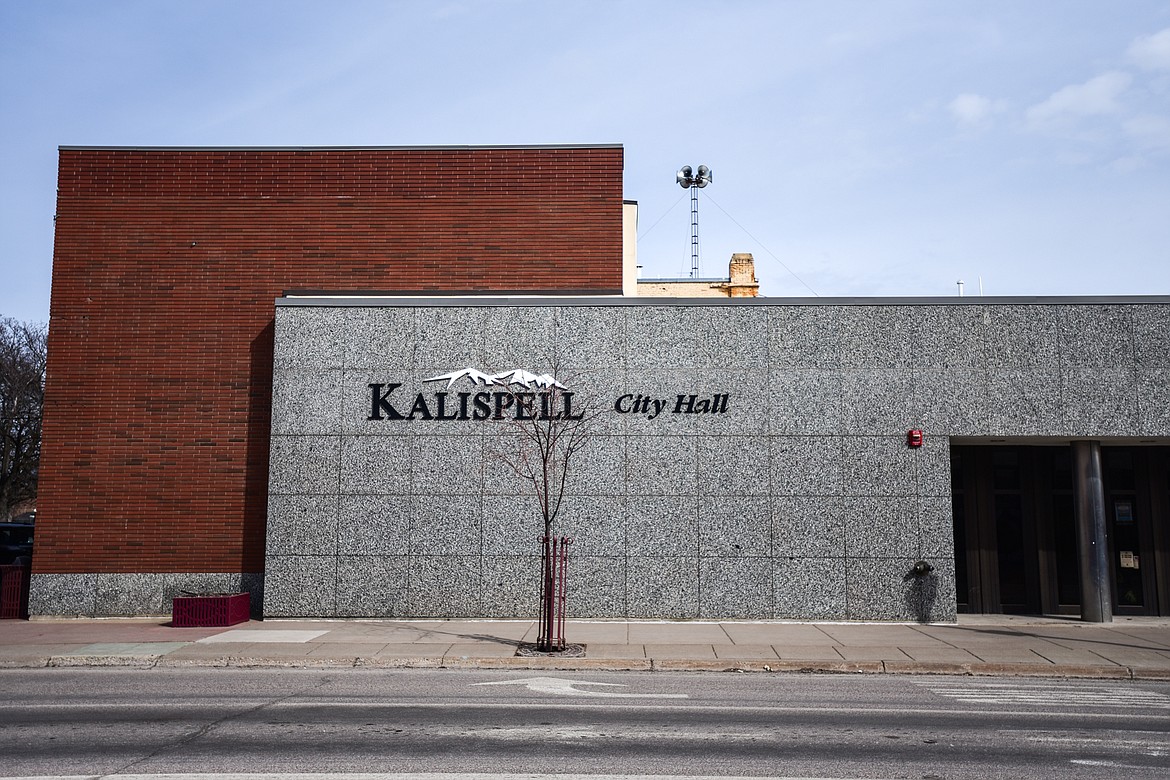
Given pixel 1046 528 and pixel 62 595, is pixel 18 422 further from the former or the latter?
pixel 1046 528

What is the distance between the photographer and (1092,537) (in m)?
17.2

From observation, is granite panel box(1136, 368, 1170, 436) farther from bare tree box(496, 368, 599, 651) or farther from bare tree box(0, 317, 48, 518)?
bare tree box(0, 317, 48, 518)

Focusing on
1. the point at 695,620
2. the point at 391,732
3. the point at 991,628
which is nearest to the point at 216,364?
the point at 695,620

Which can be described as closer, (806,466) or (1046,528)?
(806,466)

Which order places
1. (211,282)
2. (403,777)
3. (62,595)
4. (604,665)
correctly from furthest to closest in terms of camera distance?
1. (211,282)
2. (62,595)
3. (604,665)
4. (403,777)

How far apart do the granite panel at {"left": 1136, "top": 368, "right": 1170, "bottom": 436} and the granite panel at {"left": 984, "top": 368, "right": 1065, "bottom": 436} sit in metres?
1.42

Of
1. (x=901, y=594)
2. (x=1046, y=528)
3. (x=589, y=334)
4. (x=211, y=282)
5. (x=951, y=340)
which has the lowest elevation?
(x=901, y=594)

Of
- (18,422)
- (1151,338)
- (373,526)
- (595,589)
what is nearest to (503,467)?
(373,526)

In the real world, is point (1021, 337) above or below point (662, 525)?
above

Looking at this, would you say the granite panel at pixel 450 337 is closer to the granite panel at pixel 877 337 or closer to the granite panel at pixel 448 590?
the granite panel at pixel 448 590

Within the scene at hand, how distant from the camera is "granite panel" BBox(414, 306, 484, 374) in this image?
17906 millimetres

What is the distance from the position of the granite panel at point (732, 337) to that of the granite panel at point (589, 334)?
1.45m

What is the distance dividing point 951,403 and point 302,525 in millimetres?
11787

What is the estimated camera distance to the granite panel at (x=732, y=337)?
17719mm
